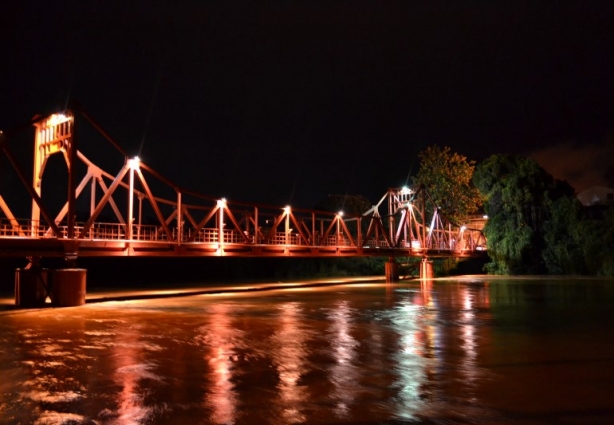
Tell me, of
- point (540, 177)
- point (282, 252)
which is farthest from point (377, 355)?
point (540, 177)

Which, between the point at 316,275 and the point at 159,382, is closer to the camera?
the point at 159,382

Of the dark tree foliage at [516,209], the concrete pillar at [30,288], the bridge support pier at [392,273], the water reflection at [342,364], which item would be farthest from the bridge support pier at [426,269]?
the concrete pillar at [30,288]

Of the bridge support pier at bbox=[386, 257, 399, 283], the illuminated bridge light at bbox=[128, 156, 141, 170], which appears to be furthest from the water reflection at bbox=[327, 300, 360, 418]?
the bridge support pier at bbox=[386, 257, 399, 283]

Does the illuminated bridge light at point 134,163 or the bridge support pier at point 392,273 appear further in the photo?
the bridge support pier at point 392,273

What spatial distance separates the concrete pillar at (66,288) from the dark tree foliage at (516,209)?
5734cm

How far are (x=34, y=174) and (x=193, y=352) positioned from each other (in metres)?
25.0

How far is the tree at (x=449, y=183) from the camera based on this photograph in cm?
8469

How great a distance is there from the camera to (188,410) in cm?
843

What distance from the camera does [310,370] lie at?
11.5 metres

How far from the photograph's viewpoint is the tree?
3334 inches

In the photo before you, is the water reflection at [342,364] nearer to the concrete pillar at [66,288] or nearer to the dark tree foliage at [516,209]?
the concrete pillar at [66,288]

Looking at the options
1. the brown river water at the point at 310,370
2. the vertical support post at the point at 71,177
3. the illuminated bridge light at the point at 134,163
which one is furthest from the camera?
the illuminated bridge light at the point at 134,163

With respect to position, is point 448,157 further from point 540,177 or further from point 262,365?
point 262,365

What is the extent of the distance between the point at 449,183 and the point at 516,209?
1458 cm
